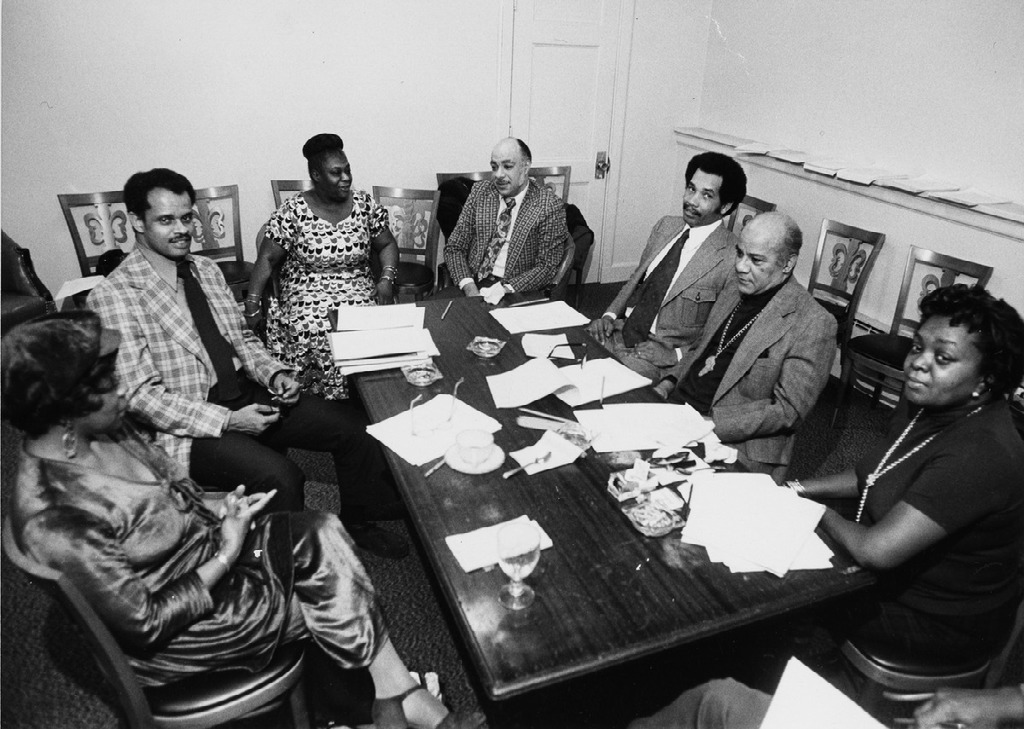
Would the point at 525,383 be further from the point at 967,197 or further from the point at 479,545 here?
the point at 967,197

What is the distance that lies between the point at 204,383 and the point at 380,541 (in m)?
0.85

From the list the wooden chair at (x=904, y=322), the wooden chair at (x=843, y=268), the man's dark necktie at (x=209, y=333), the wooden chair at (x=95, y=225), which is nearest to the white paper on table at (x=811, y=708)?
the man's dark necktie at (x=209, y=333)

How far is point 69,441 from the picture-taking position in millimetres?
1500

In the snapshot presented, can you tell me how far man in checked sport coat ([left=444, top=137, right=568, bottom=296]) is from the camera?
3.53m

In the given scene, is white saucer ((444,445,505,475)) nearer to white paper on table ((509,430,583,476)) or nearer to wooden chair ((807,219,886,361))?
white paper on table ((509,430,583,476))

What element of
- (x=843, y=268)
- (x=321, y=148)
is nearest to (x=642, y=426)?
(x=321, y=148)

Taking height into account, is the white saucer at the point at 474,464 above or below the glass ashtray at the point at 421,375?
below

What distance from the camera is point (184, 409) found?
224 cm

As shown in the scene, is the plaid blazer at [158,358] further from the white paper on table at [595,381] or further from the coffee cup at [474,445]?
the white paper on table at [595,381]

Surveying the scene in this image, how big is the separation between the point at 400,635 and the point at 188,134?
3.38 meters

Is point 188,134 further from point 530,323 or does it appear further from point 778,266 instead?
point 778,266

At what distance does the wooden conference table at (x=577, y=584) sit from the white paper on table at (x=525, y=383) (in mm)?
232

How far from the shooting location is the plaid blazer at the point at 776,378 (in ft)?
7.07

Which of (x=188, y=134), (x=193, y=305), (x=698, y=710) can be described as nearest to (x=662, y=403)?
(x=698, y=710)
